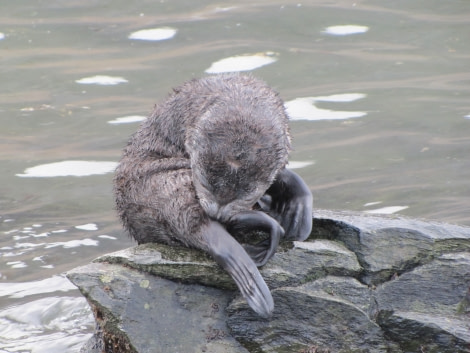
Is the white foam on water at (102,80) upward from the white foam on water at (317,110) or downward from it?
upward

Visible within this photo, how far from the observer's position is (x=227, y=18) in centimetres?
1361

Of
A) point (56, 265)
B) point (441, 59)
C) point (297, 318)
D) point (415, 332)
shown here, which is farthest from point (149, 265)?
point (441, 59)

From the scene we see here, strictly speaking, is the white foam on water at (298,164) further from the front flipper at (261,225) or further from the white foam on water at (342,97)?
the front flipper at (261,225)

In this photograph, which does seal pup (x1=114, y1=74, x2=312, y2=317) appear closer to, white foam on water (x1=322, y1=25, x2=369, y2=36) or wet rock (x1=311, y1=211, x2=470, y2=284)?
wet rock (x1=311, y1=211, x2=470, y2=284)

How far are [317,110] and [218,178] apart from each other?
242 inches

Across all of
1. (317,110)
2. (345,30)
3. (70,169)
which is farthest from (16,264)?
(345,30)

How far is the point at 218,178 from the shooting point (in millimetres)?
5117

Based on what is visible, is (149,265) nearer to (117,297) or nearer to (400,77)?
(117,297)

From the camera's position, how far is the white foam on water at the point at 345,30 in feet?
43.1

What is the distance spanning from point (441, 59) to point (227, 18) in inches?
124

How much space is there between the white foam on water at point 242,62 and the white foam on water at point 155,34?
1407 mm

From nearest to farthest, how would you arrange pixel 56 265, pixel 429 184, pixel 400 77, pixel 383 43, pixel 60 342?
pixel 60 342, pixel 56 265, pixel 429 184, pixel 400 77, pixel 383 43

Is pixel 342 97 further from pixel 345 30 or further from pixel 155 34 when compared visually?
pixel 155 34

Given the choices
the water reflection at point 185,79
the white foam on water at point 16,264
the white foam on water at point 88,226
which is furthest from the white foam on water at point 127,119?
the white foam on water at point 16,264
